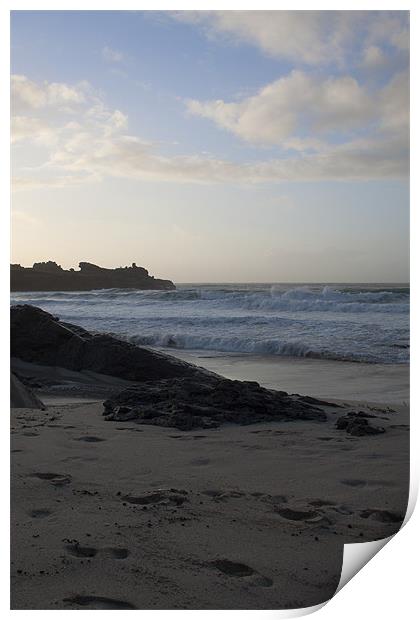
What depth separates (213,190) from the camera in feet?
13.9

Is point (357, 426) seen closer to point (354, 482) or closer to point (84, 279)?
point (354, 482)

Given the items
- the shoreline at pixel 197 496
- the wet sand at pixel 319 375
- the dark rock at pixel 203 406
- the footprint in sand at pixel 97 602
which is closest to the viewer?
the footprint in sand at pixel 97 602

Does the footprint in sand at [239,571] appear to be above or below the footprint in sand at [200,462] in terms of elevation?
below

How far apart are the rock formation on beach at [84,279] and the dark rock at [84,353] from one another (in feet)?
77.0

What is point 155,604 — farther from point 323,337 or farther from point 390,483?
point 323,337

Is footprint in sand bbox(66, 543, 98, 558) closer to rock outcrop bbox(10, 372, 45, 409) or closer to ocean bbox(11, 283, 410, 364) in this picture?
rock outcrop bbox(10, 372, 45, 409)

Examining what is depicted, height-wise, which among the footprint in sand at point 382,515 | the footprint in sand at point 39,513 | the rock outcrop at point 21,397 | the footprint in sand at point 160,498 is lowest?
the footprint in sand at point 382,515

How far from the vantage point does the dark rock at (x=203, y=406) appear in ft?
12.0

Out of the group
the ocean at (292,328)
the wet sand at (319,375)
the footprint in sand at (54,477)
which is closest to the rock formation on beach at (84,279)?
the ocean at (292,328)

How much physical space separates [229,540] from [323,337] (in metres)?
8.06

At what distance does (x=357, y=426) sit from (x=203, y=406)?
1023 mm

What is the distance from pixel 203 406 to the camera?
3848mm

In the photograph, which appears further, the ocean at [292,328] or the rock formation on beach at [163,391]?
the ocean at [292,328]

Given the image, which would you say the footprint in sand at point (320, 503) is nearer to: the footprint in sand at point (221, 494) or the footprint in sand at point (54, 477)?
the footprint in sand at point (221, 494)
